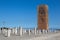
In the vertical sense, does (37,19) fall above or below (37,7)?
below

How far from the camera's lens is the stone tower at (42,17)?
61.7 feet

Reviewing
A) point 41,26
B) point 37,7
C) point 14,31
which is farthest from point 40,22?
point 14,31

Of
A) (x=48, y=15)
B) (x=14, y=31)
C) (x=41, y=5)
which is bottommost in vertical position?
(x=14, y=31)

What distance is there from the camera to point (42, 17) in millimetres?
19219

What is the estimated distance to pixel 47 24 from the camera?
→ 1919cm

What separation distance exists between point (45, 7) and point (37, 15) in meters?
1.51

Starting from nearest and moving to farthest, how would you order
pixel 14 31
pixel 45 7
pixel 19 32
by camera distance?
1. pixel 19 32
2. pixel 14 31
3. pixel 45 7

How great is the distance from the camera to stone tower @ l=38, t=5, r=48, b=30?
740 inches

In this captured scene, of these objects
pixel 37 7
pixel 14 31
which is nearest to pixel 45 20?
pixel 37 7

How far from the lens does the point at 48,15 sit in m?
19.3

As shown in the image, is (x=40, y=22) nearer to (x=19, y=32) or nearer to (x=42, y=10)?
(x=42, y=10)

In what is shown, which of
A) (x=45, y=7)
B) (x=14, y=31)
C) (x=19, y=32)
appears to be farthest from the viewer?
(x=45, y=7)

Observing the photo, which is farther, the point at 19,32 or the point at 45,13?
the point at 45,13

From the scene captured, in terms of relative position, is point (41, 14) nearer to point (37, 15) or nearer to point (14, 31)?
point (37, 15)
